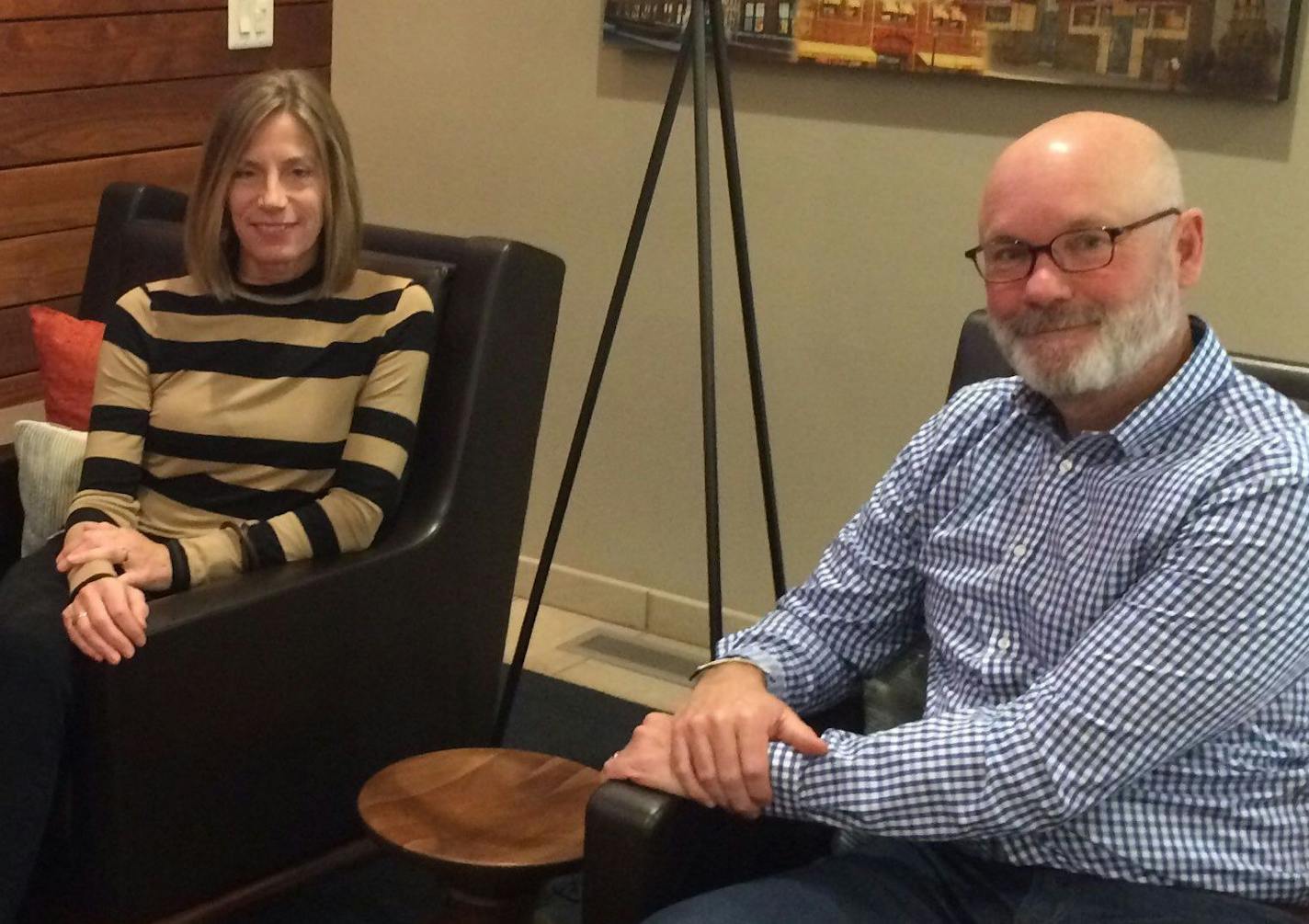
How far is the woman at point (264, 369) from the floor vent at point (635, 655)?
3.71ft

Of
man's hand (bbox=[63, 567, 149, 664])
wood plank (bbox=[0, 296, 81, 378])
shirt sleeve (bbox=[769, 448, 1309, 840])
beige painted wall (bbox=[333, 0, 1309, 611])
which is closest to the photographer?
shirt sleeve (bbox=[769, 448, 1309, 840])

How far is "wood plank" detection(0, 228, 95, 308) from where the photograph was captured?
Answer: 3.08m

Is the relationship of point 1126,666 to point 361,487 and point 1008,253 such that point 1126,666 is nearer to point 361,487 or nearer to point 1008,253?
point 1008,253

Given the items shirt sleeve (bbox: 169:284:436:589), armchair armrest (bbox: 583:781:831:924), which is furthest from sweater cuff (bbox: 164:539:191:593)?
armchair armrest (bbox: 583:781:831:924)

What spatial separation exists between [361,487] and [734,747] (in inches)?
32.2

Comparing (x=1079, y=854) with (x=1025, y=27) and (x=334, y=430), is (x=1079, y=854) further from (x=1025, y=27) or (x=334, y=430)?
(x=1025, y=27)

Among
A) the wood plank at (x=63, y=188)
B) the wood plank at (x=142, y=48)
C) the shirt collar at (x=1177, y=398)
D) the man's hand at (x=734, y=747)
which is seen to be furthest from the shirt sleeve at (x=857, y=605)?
the wood plank at (x=142, y=48)

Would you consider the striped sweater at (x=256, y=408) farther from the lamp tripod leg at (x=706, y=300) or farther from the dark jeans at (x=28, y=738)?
the lamp tripod leg at (x=706, y=300)

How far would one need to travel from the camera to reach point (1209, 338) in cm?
166

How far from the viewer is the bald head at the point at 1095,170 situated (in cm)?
165

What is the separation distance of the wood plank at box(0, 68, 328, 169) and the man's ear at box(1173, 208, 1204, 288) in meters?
1.76

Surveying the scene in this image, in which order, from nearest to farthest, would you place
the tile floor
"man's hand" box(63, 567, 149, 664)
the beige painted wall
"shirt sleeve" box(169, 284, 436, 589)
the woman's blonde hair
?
"man's hand" box(63, 567, 149, 664) < "shirt sleeve" box(169, 284, 436, 589) < the woman's blonde hair < the beige painted wall < the tile floor

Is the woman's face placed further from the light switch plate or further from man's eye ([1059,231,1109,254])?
the light switch plate

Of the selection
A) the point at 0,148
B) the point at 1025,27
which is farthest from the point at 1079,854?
the point at 0,148
